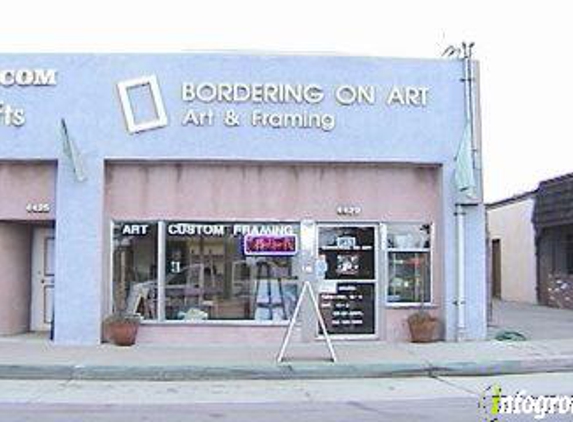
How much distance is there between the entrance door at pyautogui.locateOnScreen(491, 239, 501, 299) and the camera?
3522 centimetres

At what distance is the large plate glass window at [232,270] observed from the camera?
1764 centimetres

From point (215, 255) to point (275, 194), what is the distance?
1.73m

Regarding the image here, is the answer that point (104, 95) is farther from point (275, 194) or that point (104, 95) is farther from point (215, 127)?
point (275, 194)

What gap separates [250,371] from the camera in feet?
45.7

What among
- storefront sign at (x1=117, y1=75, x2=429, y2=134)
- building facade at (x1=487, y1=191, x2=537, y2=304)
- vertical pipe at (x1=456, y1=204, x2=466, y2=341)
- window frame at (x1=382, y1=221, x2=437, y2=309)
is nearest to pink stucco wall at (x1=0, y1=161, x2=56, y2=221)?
storefront sign at (x1=117, y1=75, x2=429, y2=134)

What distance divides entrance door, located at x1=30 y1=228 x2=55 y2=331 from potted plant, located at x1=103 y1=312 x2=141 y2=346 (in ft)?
8.32

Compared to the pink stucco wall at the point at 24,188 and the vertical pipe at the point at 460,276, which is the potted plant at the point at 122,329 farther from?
the vertical pipe at the point at 460,276

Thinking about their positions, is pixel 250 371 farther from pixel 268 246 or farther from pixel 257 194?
pixel 257 194

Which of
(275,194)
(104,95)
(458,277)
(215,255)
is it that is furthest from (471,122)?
(104,95)

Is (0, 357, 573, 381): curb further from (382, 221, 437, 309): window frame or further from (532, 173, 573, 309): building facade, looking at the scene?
(532, 173, 573, 309): building facade

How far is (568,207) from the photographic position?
1039 inches

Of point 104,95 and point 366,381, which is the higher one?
point 104,95

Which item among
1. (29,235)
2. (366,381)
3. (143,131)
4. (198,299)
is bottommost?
(366,381)

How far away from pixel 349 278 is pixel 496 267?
19.6 m
